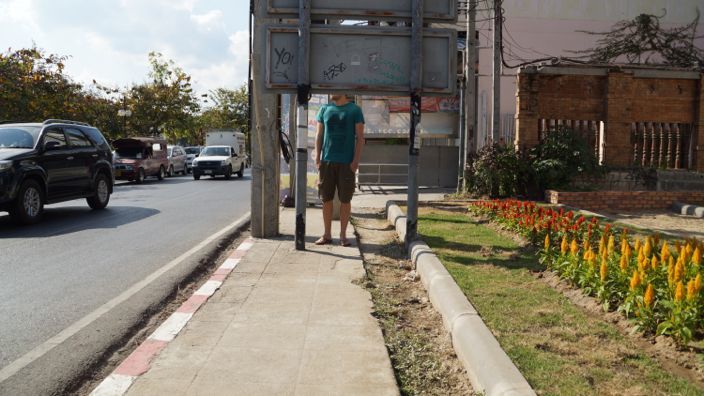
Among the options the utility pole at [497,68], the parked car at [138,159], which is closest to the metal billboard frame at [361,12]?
the utility pole at [497,68]

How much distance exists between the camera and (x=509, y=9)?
1286 inches

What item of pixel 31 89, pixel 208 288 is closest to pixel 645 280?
pixel 208 288

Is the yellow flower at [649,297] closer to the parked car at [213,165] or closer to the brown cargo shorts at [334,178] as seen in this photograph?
the brown cargo shorts at [334,178]

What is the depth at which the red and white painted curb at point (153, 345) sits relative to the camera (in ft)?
11.8

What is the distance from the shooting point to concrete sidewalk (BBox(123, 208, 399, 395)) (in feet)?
11.9

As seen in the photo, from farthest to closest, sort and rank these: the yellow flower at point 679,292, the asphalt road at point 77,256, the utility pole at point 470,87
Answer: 1. the utility pole at point 470,87
2. the asphalt road at point 77,256
3. the yellow flower at point 679,292

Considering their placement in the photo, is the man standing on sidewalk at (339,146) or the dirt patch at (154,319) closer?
the dirt patch at (154,319)

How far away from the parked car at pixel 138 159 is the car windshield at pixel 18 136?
17918 millimetres

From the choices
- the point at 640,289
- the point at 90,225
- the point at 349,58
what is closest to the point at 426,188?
the point at 90,225

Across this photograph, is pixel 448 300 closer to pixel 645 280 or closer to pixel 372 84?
pixel 645 280

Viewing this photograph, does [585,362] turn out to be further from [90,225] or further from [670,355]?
[90,225]

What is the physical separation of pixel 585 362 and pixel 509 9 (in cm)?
3151

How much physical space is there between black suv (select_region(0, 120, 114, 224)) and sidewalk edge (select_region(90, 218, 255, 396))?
5.57 m

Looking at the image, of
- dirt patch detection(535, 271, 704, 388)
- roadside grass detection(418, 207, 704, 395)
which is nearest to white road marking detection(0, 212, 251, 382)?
roadside grass detection(418, 207, 704, 395)
